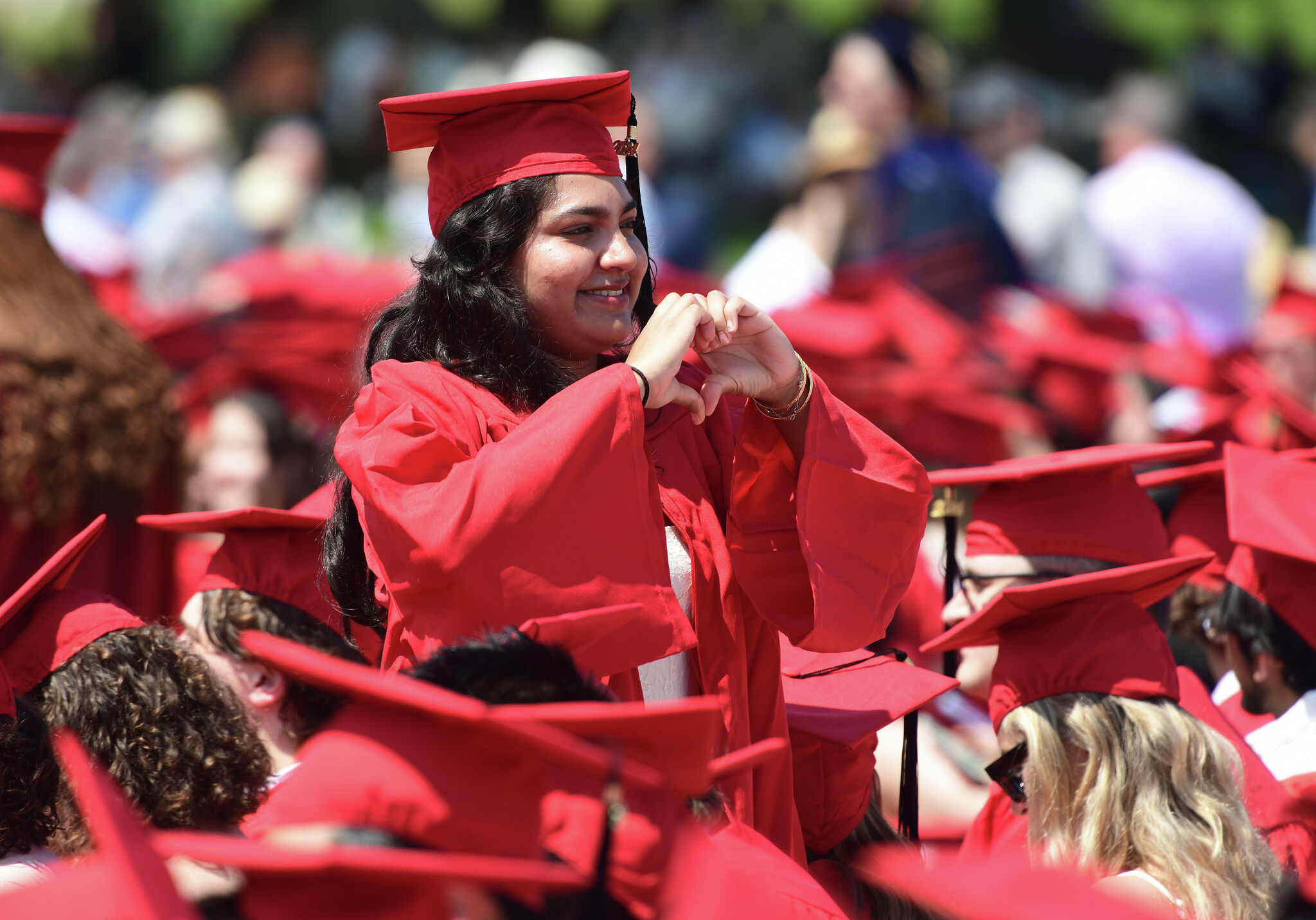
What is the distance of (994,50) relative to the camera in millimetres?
13031

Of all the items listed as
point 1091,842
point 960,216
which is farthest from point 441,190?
point 960,216

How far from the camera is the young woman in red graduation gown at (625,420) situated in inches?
90.7

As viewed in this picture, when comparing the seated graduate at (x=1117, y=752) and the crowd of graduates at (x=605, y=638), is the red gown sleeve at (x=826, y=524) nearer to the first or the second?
the crowd of graduates at (x=605, y=638)

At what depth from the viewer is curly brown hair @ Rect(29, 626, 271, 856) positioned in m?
2.53

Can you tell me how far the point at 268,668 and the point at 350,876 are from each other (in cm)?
178

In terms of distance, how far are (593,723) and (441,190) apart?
122 cm

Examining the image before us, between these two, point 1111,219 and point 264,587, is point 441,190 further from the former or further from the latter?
point 1111,219

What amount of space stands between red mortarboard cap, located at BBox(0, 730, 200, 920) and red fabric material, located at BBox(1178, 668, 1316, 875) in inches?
82.3

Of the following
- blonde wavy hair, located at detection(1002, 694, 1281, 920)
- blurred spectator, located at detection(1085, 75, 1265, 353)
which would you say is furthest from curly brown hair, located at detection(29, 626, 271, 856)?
blurred spectator, located at detection(1085, 75, 1265, 353)

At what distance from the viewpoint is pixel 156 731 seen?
8.43 ft

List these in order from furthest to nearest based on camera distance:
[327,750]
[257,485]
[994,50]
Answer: [994,50]
[257,485]
[327,750]

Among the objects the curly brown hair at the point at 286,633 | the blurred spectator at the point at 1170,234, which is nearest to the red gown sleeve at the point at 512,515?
the curly brown hair at the point at 286,633

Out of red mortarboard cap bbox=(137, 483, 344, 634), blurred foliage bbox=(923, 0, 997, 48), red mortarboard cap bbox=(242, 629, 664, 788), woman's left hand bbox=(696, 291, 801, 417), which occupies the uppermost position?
blurred foliage bbox=(923, 0, 997, 48)

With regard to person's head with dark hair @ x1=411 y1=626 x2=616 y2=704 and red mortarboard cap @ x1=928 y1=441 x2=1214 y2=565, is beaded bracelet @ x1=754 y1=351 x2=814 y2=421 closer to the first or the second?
red mortarboard cap @ x1=928 y1=441 x2=1214 y2=565
